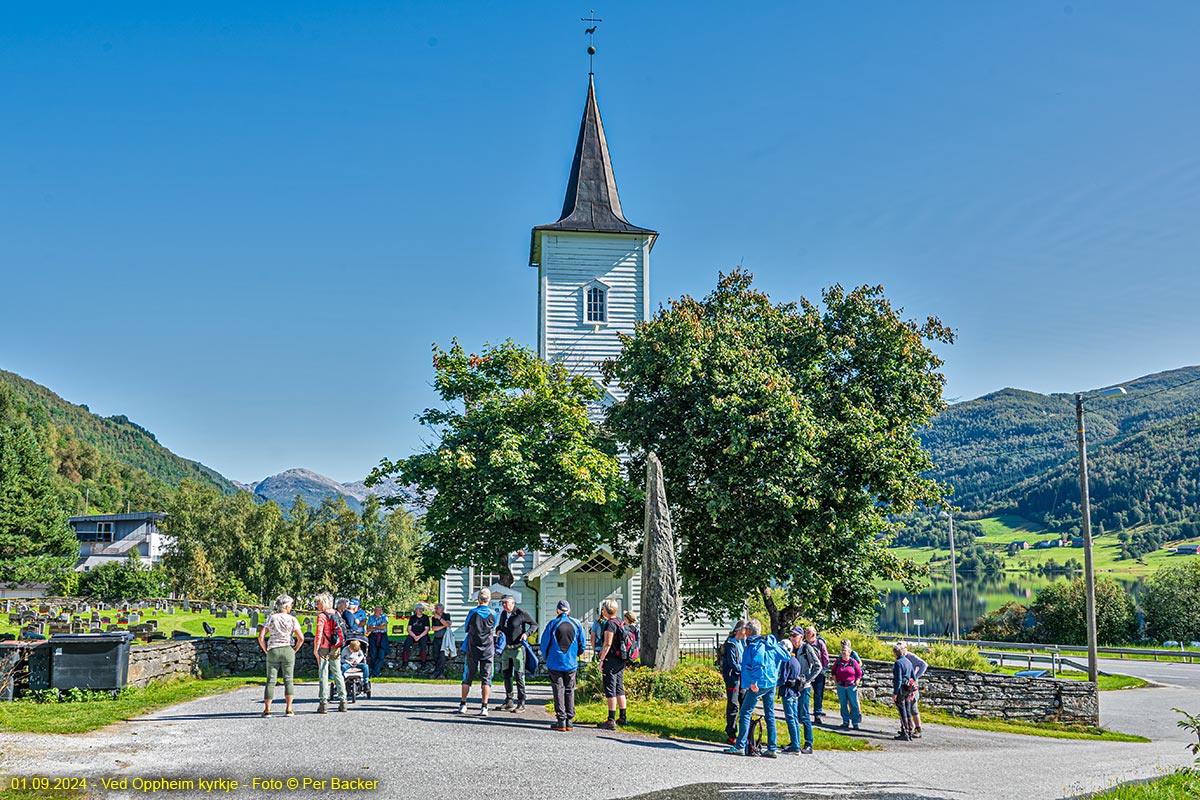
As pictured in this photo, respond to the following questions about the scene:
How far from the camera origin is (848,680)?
1697 cm

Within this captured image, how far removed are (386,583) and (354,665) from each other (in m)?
37.5

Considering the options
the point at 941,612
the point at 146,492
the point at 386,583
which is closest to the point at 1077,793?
the point at 386,583

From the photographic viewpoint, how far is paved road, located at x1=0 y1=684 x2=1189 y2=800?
32.9ft

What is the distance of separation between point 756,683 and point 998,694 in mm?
12911

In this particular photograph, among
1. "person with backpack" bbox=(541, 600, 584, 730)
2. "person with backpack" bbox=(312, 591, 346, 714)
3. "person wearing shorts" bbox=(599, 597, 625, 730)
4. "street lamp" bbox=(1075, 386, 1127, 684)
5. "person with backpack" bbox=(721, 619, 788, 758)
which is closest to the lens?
"person with backpack" bbox=(721, 619, 788, 758)

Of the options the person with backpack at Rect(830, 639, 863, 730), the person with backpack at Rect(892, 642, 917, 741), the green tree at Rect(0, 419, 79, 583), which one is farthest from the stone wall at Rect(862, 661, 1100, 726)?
the green tree at Rect(0, 419, 79, 583)

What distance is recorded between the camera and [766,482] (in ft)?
73.5

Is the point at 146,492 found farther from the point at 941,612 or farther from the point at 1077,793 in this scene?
the point at 1077,793

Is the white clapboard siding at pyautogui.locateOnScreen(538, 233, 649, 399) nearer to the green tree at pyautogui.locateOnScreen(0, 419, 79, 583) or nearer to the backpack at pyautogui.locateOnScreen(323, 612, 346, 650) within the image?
the backpack at pyautogui.locateOnScreen(323, 612, 346, 650)

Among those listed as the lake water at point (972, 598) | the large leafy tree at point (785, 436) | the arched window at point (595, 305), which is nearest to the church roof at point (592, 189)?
the arched window at point (595, 305)

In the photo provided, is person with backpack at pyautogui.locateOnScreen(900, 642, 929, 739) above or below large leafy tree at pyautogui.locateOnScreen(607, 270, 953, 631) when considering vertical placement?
below

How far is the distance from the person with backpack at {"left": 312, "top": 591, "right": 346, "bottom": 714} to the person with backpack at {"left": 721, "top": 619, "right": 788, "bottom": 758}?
5891 millimetres

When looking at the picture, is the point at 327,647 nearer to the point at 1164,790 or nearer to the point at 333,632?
the point at 333,632

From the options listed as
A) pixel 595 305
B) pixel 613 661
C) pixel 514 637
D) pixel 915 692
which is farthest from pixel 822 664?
pixel 595 305
